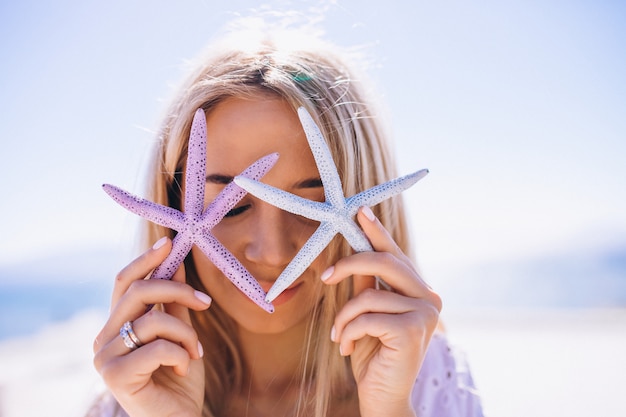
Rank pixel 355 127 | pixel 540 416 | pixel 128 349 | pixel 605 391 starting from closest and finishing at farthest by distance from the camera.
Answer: pixel 128 349, pixel 355 127, pixel 540 416, pixel 605 391

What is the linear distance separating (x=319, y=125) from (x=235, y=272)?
0.80 m

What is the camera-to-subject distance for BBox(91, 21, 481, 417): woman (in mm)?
1897

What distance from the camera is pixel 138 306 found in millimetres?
1896

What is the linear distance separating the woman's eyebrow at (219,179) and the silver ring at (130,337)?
718mm

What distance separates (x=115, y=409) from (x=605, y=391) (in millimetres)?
5051

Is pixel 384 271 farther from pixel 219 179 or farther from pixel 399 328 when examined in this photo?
pixel 219 179

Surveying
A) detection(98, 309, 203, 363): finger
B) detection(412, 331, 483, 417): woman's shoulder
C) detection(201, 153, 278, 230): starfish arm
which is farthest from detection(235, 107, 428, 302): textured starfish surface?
detection(412, 331, 483, 417): woman's shoulder

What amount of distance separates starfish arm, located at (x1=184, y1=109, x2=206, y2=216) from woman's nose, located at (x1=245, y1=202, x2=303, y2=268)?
0.31 m

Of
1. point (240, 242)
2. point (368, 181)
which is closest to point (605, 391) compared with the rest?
point (368, 181)

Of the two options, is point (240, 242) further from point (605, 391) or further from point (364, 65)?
point (605, 391)

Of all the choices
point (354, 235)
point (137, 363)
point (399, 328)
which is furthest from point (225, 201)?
point (399, 328)

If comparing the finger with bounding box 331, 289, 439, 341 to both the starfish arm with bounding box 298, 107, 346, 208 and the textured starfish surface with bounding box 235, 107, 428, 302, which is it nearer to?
the textured starfish surface with bounding box 235, 107, 428, 302

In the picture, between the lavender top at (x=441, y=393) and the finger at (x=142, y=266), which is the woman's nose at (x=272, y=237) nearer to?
the finger at (x=142, y=266)

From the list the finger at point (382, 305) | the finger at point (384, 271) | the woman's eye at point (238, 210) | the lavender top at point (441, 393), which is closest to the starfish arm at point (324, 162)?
the finger at point (384, 271)
